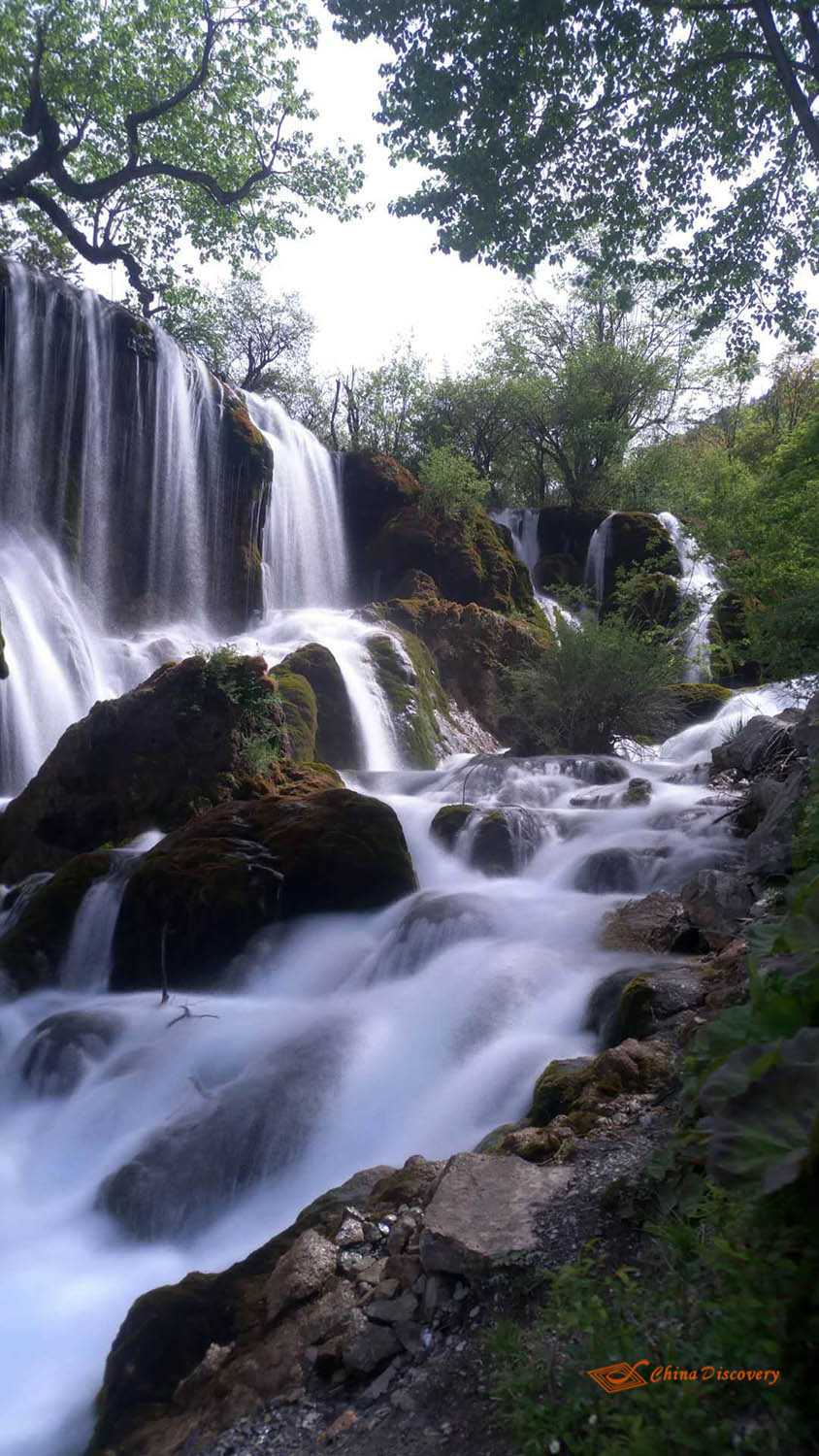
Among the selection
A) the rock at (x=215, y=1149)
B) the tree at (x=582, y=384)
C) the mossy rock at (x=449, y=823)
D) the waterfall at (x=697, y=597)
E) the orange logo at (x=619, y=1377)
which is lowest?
the rock at (x=215, y=1149)

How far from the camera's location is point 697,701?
15.8 meters

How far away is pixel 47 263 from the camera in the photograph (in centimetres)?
2486

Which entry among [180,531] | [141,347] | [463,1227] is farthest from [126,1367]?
[141,347]

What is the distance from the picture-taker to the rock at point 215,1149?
15.6ft

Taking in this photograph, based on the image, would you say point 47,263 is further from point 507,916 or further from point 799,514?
point 507,916

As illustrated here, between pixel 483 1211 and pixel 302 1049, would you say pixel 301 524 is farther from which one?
pixel 483 1211

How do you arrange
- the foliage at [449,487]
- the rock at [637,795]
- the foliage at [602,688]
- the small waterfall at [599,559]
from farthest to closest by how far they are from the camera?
the small waterfall at [599,559]
the foliage at [449,487]
the foliage at [602,688]
the rock at [637,795]

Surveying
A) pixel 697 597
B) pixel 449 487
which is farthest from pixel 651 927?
pixel 449 487

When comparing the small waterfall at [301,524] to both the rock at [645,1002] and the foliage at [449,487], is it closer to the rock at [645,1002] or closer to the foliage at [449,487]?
the foliage at [449,487]

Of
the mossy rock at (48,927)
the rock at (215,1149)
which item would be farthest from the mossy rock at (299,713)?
the rock at (215,1149)

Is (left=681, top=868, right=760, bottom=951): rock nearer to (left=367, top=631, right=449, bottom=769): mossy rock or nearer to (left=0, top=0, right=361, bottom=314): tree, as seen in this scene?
(left=367, top=631, right=449, bottom=769): mossy rock

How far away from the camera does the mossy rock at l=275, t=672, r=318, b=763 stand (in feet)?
41.0

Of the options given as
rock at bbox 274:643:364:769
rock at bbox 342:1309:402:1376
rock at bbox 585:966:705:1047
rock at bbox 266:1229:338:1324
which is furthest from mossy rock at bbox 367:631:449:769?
rock at bbox 342:1309:402:1376

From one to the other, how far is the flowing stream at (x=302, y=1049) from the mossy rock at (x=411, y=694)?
275 cm
